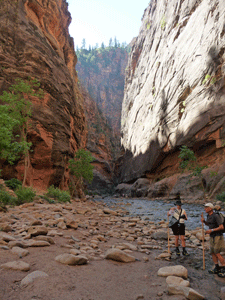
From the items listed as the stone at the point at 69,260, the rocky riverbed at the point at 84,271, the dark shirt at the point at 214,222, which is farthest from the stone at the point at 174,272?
the stone at the point at 69,260

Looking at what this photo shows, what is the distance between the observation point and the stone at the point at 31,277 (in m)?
2.62

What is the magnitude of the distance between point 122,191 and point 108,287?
42266mm

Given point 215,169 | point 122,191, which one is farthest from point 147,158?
point 215,169

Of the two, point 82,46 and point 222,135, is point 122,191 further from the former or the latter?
point 82,46

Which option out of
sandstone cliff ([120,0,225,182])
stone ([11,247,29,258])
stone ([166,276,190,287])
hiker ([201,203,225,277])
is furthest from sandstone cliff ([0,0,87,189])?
sandstone cliff ([120,0,225,182])

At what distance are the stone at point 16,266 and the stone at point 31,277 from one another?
0.68 ft

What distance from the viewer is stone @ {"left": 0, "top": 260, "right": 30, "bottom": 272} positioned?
2922mm

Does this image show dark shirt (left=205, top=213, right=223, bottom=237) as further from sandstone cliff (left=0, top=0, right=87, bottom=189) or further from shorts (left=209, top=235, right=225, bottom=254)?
sandstone cliff (left=0, top=0, right=87, bottom=189)

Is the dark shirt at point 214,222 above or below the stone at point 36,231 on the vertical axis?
above

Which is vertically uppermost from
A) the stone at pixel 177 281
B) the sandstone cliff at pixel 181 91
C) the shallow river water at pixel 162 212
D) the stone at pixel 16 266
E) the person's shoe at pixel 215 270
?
the sandstone cliff at pixel 181 91

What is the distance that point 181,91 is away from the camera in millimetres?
26484

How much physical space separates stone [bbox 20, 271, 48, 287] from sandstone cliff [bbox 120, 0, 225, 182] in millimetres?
21302

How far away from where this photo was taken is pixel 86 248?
4.82 m

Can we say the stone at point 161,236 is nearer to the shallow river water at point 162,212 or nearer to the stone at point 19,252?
the shallow river water at point 162,212
